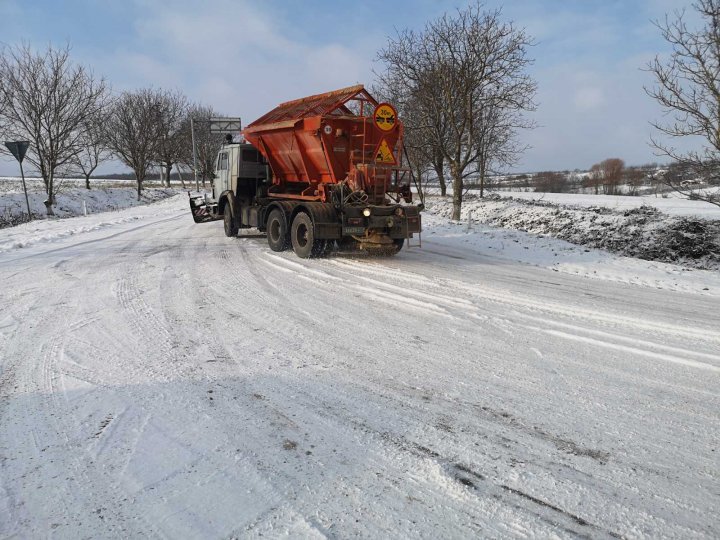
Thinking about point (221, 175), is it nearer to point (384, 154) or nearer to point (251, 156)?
point (251, 156)

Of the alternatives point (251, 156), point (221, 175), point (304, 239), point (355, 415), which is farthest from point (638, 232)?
point (221, 175)

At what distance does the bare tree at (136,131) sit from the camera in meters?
37.6

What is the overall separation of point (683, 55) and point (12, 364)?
12775 mm

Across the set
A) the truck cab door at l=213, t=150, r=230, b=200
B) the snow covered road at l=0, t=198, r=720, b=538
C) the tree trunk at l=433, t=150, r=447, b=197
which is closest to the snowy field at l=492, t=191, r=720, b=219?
the tree trunk at l=433, t=150, r=447, b=197

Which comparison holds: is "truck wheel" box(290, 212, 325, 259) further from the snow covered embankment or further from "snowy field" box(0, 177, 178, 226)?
"snowy field" box(0, 177, 178, 226)

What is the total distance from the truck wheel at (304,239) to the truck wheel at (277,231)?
25 centimetres

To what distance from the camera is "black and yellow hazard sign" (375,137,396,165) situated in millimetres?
9258

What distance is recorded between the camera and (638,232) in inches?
469

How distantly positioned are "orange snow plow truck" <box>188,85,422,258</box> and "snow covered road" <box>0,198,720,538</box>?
3.03m

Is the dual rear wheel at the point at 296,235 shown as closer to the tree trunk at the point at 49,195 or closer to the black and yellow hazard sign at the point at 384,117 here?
the black and yellow hazard sign at the point at 384,117

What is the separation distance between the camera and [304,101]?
11062 millimetres

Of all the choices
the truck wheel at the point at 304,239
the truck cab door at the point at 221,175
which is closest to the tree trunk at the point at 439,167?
the truck cab door at the point at 221,175

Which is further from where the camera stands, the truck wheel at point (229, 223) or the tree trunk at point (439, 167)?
the tree trunk at point (439, 167)

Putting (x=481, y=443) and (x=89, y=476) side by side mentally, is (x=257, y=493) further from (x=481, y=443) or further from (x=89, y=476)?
(x=481, y=443)
